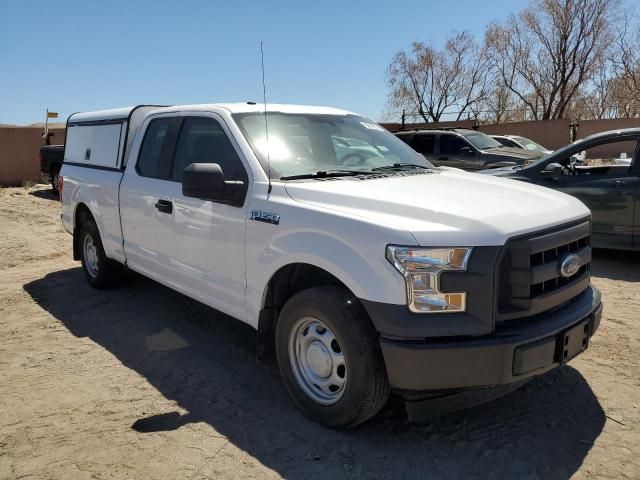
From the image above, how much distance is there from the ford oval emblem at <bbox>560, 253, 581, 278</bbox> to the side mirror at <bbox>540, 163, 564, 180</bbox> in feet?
14.2

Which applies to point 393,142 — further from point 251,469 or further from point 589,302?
point 251,469

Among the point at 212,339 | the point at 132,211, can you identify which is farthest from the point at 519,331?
the point at 132,211

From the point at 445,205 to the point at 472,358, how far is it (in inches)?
32.0

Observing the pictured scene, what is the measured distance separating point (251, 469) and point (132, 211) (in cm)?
280

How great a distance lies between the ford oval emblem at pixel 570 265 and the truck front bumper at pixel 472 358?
1.12 feet

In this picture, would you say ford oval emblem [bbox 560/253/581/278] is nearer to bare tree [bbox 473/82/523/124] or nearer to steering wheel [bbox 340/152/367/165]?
steering wheel [bbox 340/152/367/165]

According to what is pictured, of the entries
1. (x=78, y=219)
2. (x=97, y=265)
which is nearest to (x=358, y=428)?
(x=97, y=265)

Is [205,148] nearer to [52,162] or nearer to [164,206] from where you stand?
[164,206]

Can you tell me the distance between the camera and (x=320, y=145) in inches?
159

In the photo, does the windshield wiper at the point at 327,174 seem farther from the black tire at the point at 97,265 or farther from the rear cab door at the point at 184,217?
the black tire at the point at 97,265

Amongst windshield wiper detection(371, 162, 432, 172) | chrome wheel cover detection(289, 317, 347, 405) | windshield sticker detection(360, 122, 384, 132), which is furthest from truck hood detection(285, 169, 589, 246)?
windshield sticker detection(360, 122, 384, 132)

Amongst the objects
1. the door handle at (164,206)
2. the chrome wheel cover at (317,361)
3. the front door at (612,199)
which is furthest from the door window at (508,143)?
the chrome wheel cover at (317,361)

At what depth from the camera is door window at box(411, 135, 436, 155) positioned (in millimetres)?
13352

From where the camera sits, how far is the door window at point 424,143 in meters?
13.4
